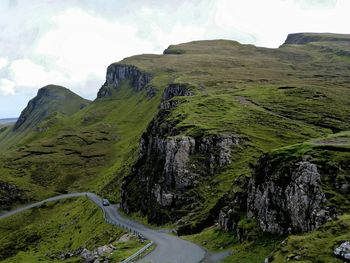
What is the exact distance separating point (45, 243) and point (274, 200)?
9825 cm

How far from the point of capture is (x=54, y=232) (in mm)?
149625

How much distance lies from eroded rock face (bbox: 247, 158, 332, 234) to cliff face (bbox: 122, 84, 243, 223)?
34678 millimetres

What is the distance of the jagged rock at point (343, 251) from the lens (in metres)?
38.0

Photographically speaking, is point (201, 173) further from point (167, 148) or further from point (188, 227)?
point (188, 227)

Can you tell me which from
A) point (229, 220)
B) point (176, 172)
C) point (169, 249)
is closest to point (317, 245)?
point (229, 220)

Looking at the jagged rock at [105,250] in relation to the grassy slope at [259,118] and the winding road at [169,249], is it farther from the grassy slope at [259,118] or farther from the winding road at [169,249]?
the grassy slope at [259,118]

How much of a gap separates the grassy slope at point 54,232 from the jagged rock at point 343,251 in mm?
51304

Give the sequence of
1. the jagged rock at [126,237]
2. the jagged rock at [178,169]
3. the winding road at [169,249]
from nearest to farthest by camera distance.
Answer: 1. the winding road at [169,249]
2. the jagged rock at [126,237]
3. the jagged rock at [178,169]

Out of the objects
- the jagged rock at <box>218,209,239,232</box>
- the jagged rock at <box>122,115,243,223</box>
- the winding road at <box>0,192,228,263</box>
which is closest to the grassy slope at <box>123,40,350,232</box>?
the jagged rock at <box>122,115,243,223</box>

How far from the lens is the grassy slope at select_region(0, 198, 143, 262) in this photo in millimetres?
114562

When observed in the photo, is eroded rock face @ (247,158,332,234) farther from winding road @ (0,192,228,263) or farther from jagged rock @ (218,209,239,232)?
winding road @ (0,192,228,263)

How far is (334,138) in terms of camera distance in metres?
79.5

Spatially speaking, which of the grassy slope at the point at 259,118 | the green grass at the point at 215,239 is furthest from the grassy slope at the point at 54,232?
the grassy slope at the point at 259,118

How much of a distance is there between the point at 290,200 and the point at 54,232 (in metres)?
108
